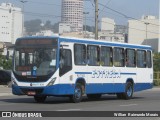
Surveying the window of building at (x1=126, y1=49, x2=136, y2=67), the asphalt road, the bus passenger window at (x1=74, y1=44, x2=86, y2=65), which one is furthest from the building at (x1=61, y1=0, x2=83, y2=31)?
the bus passenger window at (x1=74, y1=44, x2=86, y2=65)

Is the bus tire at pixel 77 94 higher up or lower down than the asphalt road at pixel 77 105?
higher up

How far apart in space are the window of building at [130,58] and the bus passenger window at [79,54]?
14.9 feet

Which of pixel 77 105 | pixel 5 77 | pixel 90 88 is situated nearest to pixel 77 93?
pixel 90 88

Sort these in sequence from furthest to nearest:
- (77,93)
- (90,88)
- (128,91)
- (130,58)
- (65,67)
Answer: (128,91)
(130,58)
(90,88)
(77,93)
(65,67)

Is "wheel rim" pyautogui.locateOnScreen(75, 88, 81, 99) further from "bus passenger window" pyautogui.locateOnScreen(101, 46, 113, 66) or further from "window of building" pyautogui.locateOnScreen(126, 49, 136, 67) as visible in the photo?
"window of building" pyautogui.locateOnScreen(126, 49, 136, 67)

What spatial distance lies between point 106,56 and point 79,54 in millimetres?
2798

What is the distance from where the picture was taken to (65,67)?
81.0 ft

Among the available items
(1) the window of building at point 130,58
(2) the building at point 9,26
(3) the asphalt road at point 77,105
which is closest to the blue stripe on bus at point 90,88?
(3) the asphalt road at point 77,105

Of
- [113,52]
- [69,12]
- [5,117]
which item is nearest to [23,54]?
[113,52]

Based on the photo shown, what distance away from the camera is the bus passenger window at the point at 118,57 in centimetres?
2892

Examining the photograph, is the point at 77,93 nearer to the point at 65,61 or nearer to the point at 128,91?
the point at 65,61

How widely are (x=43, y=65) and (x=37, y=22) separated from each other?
215ft

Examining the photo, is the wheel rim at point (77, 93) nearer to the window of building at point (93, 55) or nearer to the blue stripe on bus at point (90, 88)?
the blue stripe on bus at point (90, 88)

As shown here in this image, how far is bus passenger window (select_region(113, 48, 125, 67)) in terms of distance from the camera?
2892 centimetres
